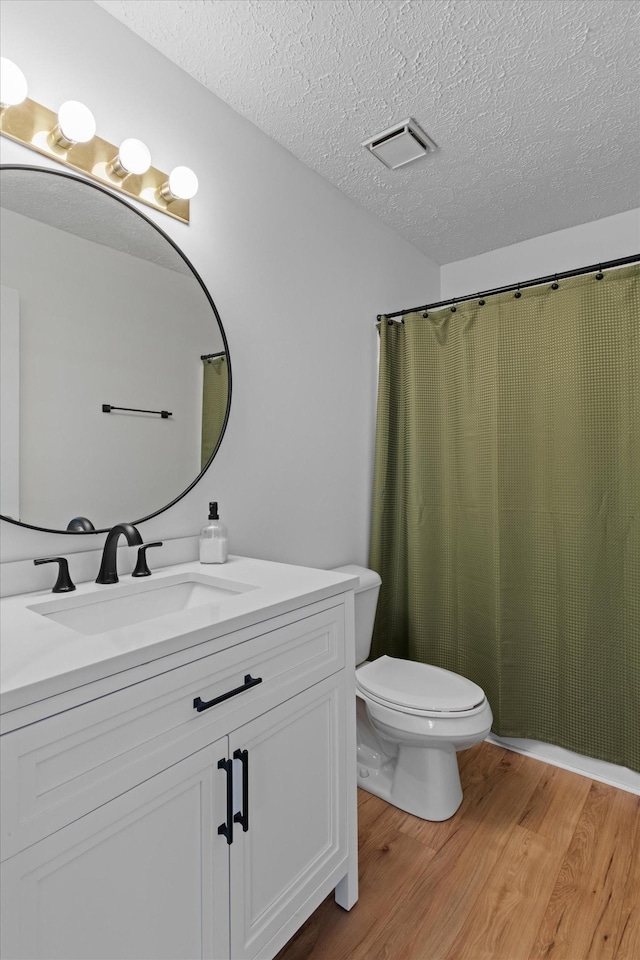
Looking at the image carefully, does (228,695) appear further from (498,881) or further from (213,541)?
(498,881)

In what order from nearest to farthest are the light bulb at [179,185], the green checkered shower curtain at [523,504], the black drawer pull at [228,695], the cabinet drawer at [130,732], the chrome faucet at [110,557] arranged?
the cabinet drawer at [130,732] < the black drawer pull at [228,695] < the chrome faucet at [110,557] < the light bulb at [179,185] < the green checkered shower curtain at [523,504]

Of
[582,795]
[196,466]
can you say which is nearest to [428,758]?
[582,795]

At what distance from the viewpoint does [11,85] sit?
1.08 meters

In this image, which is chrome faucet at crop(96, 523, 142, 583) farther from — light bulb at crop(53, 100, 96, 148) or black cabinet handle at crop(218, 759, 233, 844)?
light bulb at crop(53, 100, 96, 148)

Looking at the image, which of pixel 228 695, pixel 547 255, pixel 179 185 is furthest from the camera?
pixel 547 255

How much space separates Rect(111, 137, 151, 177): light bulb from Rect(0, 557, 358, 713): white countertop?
1037 millimetres

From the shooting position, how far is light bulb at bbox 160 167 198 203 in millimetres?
1407

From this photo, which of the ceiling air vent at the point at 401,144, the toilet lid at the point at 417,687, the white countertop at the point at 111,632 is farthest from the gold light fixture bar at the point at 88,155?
the toilet lid at the point at 417,687

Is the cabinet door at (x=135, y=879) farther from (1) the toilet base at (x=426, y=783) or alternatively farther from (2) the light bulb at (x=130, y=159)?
(2) the light bulb at (x=130, y=159)

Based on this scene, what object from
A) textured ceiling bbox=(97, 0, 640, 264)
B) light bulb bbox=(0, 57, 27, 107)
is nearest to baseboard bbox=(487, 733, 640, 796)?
textured ceiling bbox=(97, 0, 640, 264)

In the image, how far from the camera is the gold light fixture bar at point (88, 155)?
3.73ft

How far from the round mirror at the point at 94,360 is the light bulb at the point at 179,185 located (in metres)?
0.11

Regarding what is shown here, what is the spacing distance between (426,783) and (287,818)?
782 millimetres

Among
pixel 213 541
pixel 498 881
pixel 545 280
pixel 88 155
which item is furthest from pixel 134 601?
pixel 545 280
